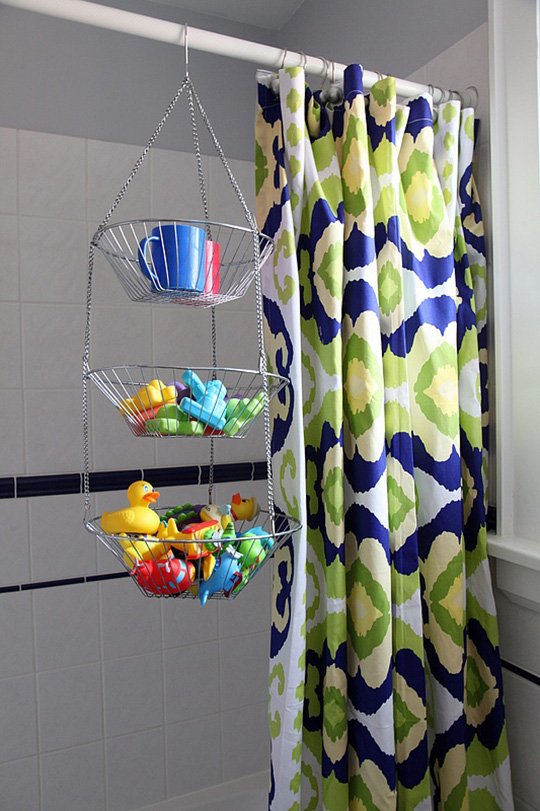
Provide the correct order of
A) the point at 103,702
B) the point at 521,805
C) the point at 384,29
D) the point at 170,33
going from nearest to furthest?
the point at 170,33
the point at 521,805
the point at 384,29
the point at 103,702

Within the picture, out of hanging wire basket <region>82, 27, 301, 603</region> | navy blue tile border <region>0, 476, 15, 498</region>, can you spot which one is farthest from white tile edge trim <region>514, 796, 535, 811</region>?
navy blue tile border <region>0, 476, 15, 498</region>

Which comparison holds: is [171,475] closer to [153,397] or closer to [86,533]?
[86,533]

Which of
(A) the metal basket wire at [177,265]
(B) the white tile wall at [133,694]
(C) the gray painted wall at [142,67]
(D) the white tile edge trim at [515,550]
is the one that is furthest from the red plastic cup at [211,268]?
(B) the white tile wall at [133,694]

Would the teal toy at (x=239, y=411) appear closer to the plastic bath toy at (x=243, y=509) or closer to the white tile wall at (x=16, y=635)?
the plastic bath toy at (x=243, y=509)

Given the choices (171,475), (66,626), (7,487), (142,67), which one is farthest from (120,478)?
(142,67)

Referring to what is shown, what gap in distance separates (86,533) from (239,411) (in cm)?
100

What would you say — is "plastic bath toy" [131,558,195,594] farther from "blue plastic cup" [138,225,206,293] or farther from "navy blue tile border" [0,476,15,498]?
"navy blue tile border" [0,476,15,498]

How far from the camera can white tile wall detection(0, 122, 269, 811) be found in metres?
1.76

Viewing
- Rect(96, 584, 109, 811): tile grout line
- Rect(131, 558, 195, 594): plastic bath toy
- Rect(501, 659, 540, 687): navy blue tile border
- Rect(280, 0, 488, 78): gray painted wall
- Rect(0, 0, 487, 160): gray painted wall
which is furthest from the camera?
Rect(96, 584, 109, 811): tile grout line

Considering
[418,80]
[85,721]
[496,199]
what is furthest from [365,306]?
[85,721]

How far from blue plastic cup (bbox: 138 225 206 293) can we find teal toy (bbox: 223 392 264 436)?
188 mm

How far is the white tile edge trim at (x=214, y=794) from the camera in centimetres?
194

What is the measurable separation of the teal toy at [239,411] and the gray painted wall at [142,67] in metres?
0.99

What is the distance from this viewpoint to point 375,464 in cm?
113
